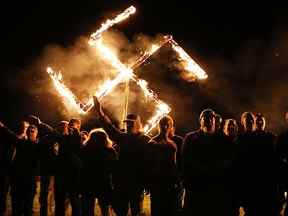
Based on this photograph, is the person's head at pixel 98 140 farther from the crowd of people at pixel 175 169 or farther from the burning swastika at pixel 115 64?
the burning swastika at pixel 115 64

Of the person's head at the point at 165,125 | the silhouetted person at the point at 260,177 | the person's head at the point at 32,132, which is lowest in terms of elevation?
the silhouetted person at the point at 260,177

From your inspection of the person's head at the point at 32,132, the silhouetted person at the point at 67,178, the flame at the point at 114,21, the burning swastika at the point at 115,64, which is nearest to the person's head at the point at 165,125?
the silhouetted person at the point at 67,178

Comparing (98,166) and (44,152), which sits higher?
(44,152)

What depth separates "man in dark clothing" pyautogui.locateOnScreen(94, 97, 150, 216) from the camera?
8141 millimetres

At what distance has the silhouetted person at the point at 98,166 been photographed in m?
8.46

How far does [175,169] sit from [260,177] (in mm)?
1274

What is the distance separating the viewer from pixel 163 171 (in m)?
8.01

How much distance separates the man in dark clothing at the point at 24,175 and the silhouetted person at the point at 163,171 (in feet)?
8.79

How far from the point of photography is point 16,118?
30.1 m

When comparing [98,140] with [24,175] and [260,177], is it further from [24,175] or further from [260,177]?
[260,177]

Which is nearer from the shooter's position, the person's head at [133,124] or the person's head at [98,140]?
the person's head at [133,124]

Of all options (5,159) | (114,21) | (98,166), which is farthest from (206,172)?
(114,21)

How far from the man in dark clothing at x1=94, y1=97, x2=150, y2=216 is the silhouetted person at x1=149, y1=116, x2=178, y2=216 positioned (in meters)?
0.19

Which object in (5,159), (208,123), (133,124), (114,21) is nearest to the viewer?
(208,123)
